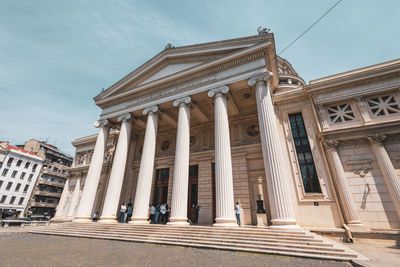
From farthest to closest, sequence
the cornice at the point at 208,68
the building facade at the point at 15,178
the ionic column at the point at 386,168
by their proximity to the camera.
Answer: the building facade at the point at 15,178 < the cornice at the point at 208,68 < the ionic column at the point at 386,168

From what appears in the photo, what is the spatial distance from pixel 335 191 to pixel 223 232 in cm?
701

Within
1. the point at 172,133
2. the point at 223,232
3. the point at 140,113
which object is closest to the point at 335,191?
the point at 223,232

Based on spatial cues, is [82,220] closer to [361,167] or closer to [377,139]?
[361,167]

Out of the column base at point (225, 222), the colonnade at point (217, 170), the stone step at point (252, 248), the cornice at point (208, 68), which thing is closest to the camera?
the stone step at point (252, 248)

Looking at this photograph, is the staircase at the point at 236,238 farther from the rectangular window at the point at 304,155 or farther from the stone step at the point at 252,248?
the rectangular window at the point at 304,155

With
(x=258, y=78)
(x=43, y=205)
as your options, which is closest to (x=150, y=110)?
(x=258, y=78)

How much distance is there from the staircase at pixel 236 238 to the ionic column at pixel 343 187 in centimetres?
365

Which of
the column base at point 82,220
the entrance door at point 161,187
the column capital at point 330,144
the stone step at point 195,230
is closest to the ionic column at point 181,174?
the stone step at point 195,230

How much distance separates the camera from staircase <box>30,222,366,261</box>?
5.26m

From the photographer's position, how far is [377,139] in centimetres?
966

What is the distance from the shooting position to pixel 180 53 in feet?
43.7

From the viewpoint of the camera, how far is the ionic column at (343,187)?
8.98 metres

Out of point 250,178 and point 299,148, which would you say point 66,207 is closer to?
point 250,178

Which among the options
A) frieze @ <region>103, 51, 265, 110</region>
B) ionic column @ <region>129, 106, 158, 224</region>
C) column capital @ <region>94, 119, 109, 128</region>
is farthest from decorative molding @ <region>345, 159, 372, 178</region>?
column capital @ <region>94, 119, 109, 128</region>
